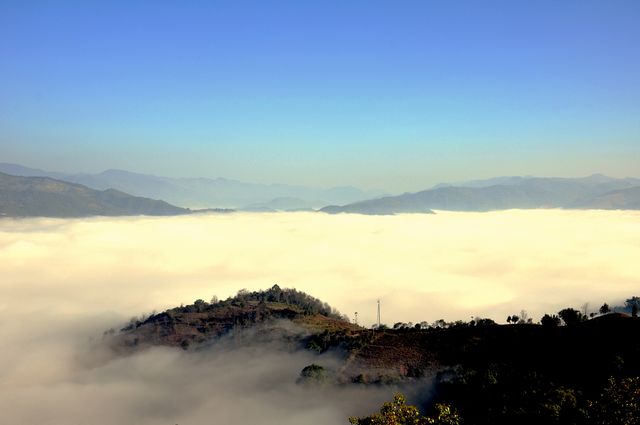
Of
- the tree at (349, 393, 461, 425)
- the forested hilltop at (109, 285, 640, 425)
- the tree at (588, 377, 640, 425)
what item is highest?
the tree at (349, 393, 461, 425)

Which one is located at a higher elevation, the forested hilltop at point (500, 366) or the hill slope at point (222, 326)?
the forested hilltop at point (500, 366)

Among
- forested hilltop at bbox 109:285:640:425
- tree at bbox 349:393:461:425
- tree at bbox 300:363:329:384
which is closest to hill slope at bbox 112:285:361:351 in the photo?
forested hilltop at bbox 109:285:640:425

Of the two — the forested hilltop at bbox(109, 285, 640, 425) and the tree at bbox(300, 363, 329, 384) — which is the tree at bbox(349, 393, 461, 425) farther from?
the tree at bbox(300, 363, 329, 384)

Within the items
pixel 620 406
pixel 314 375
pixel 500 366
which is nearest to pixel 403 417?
pixel 620 406

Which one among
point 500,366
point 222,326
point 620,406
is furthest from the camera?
point 222,326

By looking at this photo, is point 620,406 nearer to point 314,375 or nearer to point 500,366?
point 500,366

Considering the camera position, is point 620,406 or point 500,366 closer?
point 620,406

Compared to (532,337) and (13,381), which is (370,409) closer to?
(532,337)

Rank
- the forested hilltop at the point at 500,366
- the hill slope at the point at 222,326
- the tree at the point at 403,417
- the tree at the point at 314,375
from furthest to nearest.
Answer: the hill slope at the point at 222,326 → the tree at the point at 314,375 → the forested hilltop at the point at 500,366 → the tree at the point at 403,417

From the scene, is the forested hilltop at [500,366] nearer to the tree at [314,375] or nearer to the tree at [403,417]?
the tree at [314,375]

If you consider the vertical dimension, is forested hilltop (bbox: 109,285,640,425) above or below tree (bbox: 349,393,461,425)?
below

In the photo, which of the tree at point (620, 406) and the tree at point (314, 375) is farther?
the tree at point (314, 375)

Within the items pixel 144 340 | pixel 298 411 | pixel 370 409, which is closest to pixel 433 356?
pixel 370 409

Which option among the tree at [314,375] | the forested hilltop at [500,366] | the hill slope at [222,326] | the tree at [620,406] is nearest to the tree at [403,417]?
the forested hilltop at [500,366]
